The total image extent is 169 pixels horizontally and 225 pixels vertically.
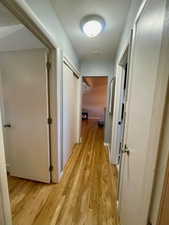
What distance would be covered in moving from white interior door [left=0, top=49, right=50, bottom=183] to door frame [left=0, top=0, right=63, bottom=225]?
9 centimetres

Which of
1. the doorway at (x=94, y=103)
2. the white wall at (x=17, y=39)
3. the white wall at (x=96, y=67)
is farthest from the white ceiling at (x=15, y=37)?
the doorway at (x=94, y=103)

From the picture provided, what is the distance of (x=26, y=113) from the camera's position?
1652mm

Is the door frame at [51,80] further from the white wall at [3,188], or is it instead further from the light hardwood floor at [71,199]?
the light hardwood floor at [71,199]

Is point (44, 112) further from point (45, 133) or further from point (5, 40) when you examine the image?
point (5, 40)

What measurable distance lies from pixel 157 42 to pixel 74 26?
1.58 meters

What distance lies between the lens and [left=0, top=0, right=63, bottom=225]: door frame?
2.64 feet

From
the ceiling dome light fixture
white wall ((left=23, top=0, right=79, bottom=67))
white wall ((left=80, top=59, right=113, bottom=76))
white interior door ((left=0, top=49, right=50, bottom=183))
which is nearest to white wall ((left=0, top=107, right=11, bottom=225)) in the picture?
white interior door ((left=0, top=49, right=50, bottom=183))

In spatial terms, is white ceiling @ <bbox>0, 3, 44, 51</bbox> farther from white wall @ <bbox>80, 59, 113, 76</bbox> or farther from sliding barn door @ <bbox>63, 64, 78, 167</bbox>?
white wall @ <bbox>80, 59, 113, 76</bbox>

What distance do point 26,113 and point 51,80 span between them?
25.2 inches

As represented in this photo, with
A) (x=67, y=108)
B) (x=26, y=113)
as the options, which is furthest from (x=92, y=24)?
(x=26, y=113)

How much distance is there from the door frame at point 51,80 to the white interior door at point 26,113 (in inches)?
3.7

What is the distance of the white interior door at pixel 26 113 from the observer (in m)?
1.53

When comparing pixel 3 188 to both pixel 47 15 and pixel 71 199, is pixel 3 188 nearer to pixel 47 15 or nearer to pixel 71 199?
pixel 71 199

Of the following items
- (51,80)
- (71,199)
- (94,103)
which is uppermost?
(51,80)
